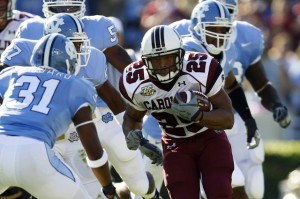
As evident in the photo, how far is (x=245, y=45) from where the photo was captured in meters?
9.33

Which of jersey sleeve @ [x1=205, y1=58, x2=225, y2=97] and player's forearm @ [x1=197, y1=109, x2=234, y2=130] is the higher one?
jersey sleeve @ [x1=205, y1=58, x2=225, y2=97]

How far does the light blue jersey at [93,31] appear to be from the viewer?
852 cm

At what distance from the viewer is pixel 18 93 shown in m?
6.79

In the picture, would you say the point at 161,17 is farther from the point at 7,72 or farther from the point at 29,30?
the point at 7,72

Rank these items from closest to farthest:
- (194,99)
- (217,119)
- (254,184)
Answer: (194,99), (217,119), (254,184)

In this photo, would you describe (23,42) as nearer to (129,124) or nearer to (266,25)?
(129,124)

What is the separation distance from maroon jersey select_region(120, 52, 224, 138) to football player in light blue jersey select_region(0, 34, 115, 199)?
0.44 m

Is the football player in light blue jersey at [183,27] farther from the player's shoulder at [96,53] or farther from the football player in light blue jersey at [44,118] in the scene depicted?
the football player in light blue jersey at [44,118]

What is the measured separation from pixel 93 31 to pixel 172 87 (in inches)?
→ 61.3

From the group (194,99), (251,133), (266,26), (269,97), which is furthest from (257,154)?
(266,26)

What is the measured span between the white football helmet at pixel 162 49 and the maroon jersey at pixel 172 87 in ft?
0.26

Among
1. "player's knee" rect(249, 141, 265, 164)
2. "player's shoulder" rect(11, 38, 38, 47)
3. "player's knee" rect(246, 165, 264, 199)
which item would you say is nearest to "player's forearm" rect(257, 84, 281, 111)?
"player's knee" rect(249, 141, 265, 164)

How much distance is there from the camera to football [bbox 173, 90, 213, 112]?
6809 mm

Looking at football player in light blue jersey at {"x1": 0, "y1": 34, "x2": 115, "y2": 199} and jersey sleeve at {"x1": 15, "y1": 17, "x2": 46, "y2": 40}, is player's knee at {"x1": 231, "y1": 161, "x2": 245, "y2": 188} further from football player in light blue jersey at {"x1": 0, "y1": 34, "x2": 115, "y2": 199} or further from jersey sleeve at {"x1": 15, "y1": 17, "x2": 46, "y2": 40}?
jersey sleeve at {"x1": 15, "y1": 17, "x2": 46, "y2": 40}
